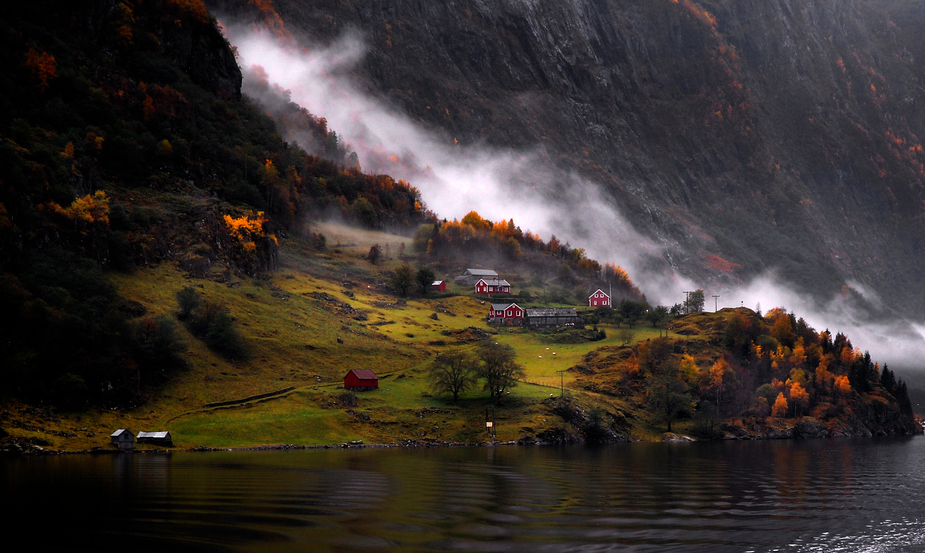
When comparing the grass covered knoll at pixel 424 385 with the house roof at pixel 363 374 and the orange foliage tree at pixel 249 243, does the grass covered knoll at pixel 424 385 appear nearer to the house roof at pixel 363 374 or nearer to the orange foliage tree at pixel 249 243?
the house roof at pixel 363 374

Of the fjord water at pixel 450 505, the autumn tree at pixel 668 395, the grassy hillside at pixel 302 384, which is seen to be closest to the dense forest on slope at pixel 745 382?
the autumn tree at pixel 668 395

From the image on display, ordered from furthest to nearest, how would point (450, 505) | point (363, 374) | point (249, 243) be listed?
point (249, 243), point (363, 374), point (450, 505)

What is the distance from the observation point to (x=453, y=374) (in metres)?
139

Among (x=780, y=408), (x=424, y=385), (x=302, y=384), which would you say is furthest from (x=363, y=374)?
(x=780, y=408)

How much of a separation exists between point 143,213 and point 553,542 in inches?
6088

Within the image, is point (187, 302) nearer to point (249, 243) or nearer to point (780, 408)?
point (249, 243)

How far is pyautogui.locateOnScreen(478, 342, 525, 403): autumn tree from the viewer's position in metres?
139

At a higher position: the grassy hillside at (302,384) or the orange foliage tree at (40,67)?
the orange foliage tree at (40,67)

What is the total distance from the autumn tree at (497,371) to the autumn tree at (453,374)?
2475 millimetres

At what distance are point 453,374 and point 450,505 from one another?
285 ft

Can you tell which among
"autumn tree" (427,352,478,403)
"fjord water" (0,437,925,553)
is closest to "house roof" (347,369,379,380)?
"autumn tree" (427,352,478,403)

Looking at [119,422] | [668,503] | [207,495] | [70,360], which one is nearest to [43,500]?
[207,495]

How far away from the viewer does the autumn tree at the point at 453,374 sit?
455 feet

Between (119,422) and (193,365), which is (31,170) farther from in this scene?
(119,422)
